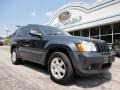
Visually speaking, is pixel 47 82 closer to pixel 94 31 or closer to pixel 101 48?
pixel 101 48

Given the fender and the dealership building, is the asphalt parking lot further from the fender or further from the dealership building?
the dealership building

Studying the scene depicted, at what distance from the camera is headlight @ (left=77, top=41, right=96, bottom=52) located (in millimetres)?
4788

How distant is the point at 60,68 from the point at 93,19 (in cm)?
1401

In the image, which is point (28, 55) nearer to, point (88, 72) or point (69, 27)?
point (88, 72)

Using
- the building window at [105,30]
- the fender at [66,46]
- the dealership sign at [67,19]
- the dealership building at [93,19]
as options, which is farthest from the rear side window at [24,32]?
the dealership sign at [67,19]

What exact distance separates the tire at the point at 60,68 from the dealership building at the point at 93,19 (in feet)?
35.4

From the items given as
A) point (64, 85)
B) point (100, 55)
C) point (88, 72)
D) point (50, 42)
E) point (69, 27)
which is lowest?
point (64, 85)

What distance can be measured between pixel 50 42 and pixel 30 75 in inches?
51.3

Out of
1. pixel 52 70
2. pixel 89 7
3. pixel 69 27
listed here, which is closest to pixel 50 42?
pixel 52 70

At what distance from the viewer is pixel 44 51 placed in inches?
→ 226

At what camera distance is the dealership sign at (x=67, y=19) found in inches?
872

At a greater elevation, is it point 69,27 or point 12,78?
point 69,27

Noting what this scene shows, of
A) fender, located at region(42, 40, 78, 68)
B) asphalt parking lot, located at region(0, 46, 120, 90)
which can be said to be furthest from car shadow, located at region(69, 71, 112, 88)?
fender, located at region(42, 40, 78, 68)

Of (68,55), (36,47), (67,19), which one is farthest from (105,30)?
(68,55)
